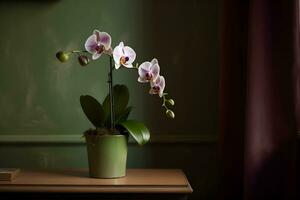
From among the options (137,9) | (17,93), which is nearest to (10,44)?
(17,93)

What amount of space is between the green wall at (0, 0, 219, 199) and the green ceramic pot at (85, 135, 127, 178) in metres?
0.33

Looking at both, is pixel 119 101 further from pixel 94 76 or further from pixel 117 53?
pixel 94 76

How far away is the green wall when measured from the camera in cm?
160

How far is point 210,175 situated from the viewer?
1616 mm

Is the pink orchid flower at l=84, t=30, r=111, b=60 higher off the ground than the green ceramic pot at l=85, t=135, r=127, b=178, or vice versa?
the pink orchid flower at l=84, t=30, r=111, b=60

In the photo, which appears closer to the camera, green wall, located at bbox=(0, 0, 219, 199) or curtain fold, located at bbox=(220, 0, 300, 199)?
curtain fold, located at bbox=(220, 0, 300, 199)

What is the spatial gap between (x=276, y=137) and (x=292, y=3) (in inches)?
14.1

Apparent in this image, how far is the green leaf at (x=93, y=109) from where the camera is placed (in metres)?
1.30

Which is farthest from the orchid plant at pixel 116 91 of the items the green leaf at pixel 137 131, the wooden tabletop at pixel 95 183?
the wooden tabletop at pixel 95 183

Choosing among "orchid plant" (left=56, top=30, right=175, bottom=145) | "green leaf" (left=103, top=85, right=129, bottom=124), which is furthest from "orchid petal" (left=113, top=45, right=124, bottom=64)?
"green leaf" (left=103, top=85, right=129, bottom=124)

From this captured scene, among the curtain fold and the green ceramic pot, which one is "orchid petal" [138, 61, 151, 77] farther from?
the curtain fold

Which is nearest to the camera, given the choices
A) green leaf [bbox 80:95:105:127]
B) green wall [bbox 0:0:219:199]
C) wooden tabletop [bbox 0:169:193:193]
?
wooden tabletop [bbox 0:169:193:193]

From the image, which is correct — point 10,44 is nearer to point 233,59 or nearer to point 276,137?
point 233,59

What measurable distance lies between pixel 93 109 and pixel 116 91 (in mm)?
86
